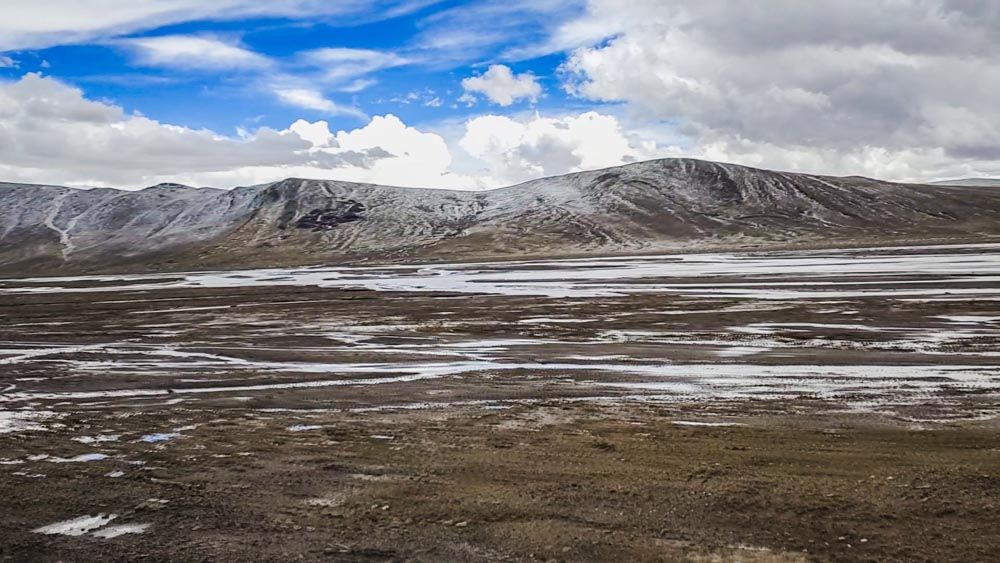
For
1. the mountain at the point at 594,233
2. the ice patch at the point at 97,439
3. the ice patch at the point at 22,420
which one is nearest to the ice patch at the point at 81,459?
the ice patch at the point at 97,439

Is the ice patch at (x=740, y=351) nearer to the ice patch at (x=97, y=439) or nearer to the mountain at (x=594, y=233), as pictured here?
the ice patch at (x=97, y=439)

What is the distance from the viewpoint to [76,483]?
10570 mm

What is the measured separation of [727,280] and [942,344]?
107 ft

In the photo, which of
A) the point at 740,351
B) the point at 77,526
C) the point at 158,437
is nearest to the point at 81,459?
the point at 158,437

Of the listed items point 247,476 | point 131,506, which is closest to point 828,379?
point 247,476

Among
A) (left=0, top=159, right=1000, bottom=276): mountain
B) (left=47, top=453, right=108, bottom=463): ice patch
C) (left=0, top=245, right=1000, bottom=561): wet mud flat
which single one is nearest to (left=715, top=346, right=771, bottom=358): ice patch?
(left=0, top=245, right=1000, bottom=561): wet mud flat

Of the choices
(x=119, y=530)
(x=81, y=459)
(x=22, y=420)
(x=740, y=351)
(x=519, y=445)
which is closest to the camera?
(x=119, y=530)

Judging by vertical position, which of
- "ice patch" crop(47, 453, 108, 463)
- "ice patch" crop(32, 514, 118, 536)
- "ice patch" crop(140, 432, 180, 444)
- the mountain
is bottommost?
"ice patch" crop(140, 432, 180, 444)

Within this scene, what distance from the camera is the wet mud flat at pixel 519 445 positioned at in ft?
27.1

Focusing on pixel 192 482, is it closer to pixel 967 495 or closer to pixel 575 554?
pixel 575 554

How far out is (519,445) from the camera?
1209 cm

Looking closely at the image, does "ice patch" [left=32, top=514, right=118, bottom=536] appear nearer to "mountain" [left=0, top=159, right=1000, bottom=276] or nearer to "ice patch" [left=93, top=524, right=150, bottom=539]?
"ice patch" [left=93, top=524, right=150, bottom=539]

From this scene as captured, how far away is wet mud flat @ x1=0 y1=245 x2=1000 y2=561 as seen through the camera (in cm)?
827

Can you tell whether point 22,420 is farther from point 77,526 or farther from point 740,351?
point 740,351
